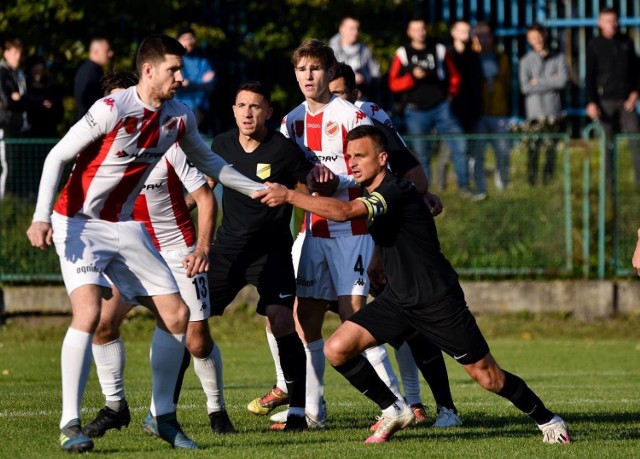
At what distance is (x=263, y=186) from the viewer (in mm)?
8680

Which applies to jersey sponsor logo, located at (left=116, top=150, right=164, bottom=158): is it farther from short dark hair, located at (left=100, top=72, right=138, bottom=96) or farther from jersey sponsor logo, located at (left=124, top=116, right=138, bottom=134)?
short dark hair, located at (left=100, top=72, right=138, bottom=96)

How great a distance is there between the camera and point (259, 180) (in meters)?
9.76

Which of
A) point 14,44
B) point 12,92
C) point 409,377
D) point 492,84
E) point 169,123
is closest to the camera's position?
point 169,123

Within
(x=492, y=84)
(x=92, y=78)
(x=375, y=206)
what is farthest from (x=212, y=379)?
(x=492, y=84)

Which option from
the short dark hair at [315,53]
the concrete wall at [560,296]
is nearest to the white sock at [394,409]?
the short dark hair at [315,53]

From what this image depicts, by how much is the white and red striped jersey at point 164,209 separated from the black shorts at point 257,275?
39cm

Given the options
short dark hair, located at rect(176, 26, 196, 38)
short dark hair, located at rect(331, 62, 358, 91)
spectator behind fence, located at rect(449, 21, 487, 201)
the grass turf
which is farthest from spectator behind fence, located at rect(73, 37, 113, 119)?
→ short dark hair, located at rect(331, 62, 358, 91)

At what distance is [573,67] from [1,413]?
41.1ft

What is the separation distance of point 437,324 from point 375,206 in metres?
0.84

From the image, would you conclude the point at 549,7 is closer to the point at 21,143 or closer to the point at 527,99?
the point at 527,99

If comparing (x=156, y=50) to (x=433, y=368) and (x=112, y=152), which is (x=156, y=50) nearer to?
(x=112, y=152)

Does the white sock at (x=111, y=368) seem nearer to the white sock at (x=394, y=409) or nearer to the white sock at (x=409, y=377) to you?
the white sock at (x=394, y=409)

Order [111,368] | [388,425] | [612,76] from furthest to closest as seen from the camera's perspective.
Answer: [612,76] → [111,368] → [388,425]

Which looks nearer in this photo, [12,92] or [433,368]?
[433,368]
